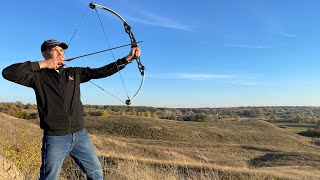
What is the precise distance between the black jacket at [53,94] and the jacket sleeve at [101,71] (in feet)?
1.02

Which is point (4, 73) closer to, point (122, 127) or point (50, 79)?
point (50, 79)

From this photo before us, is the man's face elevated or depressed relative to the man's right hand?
elevated

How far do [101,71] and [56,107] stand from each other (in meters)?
0.94

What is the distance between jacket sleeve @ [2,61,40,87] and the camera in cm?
453

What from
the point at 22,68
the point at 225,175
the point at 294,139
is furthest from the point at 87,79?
the point at 294,139

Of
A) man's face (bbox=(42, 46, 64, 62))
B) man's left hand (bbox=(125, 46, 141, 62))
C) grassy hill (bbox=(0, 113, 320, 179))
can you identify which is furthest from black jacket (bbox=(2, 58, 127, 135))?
grassy hill (bbox=(0, 113, 320, 179))

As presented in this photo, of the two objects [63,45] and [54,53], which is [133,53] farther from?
[54,53]

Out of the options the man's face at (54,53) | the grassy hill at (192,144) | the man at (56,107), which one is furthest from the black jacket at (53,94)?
the grassy hill at (192,144)

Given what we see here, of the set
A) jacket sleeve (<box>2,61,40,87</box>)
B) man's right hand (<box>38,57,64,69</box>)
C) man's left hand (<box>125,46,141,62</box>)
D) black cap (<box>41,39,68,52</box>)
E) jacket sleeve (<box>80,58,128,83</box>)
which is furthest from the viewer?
man's left hand (<box>125,46,141,62</box>)

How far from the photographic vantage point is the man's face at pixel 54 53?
4.98 meters

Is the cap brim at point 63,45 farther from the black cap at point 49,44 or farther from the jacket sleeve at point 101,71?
the jacket sleeve at point 101,71

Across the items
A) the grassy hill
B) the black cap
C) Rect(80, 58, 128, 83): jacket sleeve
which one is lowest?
the grassy hill

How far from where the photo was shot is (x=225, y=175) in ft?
87.8

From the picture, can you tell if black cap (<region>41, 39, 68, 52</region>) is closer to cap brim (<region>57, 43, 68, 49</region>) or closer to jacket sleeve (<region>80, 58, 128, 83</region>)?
cap brim (<region>57, 43, 68, 49</region>)
